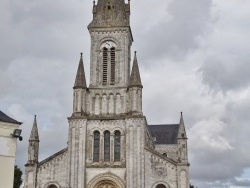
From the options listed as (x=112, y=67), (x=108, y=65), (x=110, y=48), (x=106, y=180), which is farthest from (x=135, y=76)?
(x=106, y=180)

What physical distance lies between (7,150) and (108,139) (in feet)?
80.1

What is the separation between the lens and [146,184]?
4975 cm

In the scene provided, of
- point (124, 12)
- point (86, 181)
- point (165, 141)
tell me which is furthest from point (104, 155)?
point (165, 141)

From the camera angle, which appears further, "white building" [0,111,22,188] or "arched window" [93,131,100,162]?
"arched window" [93,131,100,162]

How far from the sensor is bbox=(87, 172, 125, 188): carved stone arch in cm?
5050

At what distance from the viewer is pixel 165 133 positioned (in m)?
83.0

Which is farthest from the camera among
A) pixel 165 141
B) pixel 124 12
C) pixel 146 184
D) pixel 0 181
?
pixel 165 141

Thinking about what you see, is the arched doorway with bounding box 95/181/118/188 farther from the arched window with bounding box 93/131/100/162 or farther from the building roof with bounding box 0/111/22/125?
the building roof with bounding box 0/111/22/125

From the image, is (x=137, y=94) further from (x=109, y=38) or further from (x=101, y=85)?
(x=109, y=38)

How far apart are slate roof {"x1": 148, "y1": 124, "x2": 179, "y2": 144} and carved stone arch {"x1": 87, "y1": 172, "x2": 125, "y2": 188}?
30.9 m

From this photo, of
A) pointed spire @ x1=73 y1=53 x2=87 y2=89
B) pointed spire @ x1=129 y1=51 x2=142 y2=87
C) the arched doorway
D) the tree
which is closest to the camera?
the arched doorway

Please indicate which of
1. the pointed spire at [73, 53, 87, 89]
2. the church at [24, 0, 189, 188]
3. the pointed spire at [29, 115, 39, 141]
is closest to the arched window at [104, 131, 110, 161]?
the church at [24, 0, 189, 188]

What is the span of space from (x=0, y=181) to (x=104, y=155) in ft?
80.6

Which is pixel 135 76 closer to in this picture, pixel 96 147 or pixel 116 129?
pixel 116 129
